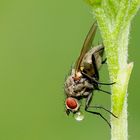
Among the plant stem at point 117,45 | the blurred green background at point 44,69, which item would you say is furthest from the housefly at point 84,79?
the blurred green background at point 44,69

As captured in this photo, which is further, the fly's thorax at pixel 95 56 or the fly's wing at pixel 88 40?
the fly's thorax at pixel 95 56

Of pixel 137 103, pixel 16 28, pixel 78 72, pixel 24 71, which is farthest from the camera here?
pixel 16 28

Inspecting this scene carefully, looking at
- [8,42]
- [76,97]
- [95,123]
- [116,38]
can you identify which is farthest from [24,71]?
[116,38]

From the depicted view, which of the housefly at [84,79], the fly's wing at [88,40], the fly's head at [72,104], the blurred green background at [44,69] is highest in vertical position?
the fly's wing at [88,40]

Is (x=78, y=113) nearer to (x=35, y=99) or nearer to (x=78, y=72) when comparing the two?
(x=78, y=72)


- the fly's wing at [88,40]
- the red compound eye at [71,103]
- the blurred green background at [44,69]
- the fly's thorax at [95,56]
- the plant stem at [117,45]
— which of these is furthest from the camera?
the blurred green background at [44,69]

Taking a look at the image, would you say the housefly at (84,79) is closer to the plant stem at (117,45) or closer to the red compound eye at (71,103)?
the red compound eye at (71,103)

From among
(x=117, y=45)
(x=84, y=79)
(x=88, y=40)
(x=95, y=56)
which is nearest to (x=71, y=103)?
(x=84, y=79)

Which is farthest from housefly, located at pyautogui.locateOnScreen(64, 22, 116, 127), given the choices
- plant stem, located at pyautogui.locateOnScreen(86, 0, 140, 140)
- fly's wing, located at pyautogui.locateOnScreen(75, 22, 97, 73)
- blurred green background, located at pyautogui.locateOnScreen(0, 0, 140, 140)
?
blurred green background, located at pyautogui.locateOnScreen(0, 0, 140, 140)
